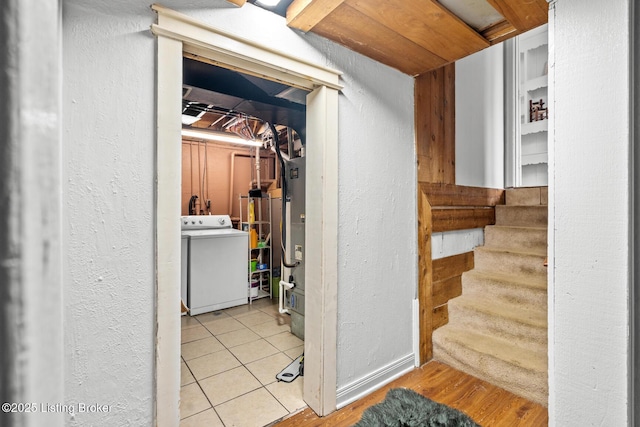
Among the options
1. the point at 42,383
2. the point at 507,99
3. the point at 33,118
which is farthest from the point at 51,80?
the point at 507,99

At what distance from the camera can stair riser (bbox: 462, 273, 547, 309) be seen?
7.18ft

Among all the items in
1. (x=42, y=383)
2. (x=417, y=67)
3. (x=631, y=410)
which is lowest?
(x=631, y=410)

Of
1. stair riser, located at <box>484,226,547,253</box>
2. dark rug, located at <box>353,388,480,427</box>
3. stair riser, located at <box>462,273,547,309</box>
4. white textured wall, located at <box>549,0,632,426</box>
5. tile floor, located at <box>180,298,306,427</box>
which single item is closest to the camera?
white textured wall, located at <box>549,0,632,426</box>

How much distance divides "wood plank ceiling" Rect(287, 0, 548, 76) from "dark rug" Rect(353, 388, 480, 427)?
81.9 inches

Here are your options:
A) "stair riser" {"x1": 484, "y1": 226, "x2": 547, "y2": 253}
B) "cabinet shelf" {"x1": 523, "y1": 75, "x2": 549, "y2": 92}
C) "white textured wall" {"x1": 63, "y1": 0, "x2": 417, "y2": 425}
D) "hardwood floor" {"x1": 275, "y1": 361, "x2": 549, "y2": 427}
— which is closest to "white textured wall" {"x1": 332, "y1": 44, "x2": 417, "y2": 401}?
"hardwood floor" {"x1": 275, "y1": 361, "x2": 549, "y2": 427}

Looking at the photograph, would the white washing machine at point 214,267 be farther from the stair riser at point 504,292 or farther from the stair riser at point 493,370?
the stair riser at point 504,292

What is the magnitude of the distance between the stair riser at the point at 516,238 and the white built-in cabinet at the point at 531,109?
3.67 ft

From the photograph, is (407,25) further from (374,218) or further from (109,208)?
(109,208)

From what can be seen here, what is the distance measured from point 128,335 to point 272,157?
15.1 ft

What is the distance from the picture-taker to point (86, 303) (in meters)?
1.11

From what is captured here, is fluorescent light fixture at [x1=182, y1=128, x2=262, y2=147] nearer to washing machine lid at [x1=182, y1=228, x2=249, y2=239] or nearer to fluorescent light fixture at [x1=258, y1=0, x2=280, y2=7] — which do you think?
washing machine lid at [x1=182, y1=228, x2=249, y2=239]

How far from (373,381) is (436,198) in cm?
143

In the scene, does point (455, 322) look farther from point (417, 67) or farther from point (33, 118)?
point (33, 118)

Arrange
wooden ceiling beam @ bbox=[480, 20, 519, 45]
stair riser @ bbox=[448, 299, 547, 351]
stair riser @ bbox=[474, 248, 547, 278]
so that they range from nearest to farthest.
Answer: wooden ceiling beam @ bbox=[480, 20, 519, 45], stair riser @ bbox=[448, 299, 547, 351], stair riser @ bbox=[474, 248, 547, 278]
